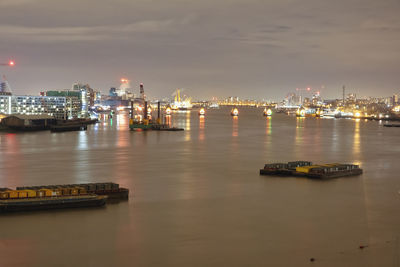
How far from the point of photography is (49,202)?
27.4ft

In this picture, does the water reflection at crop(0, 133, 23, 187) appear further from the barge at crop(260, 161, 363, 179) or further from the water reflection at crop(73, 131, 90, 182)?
the barge at crop(260, 161, 363, 179)

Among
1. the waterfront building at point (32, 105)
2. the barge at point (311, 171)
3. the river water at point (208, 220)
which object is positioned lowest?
the river water at point (208, 220)

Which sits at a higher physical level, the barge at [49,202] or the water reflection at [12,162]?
the barge at [49,202]

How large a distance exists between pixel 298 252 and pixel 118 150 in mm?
13660

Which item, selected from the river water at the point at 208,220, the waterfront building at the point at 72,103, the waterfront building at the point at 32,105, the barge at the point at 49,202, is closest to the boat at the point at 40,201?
the barge at the point at 49,202

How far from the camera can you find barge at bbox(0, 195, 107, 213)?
8.12 meters

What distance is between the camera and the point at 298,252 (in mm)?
6641

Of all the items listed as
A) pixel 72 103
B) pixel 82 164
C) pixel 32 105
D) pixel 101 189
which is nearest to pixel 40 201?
pixel 101 189

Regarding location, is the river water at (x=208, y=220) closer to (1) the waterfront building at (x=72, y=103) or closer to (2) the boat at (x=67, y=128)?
(2) the boat at (x=67, y=128)

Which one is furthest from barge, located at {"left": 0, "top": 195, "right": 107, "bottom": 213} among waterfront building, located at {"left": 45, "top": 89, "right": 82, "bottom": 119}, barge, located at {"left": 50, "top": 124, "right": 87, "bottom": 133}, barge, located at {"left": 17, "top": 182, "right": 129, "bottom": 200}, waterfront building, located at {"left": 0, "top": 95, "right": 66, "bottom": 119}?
waterfront building, located at {"left": 45, "top": 89, "right": 82, "bottom": 119}

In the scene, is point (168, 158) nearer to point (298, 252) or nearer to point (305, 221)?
point (305, 221)

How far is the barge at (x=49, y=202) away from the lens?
812 centimetres

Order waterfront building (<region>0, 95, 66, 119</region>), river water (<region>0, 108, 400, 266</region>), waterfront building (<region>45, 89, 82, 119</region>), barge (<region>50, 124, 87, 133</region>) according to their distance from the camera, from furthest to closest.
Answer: waterfront building (<region>45, 89, 82, 119</region>)
waterfront building (<region>0, 95, 66, 119</region>)
barge (<region>50, 124, 87, 133</region>)
river water (<region>0, 108, 400, 266</region>)

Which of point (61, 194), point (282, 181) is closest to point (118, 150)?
point (282, 181)
